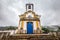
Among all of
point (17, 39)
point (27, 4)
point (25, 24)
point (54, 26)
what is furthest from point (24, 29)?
point (54, 26)

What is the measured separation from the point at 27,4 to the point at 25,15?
65.6 inches

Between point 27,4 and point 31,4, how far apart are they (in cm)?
54

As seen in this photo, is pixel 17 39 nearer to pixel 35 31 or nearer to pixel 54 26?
pixel 35 31

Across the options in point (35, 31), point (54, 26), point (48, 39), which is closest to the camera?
point (48, 39)

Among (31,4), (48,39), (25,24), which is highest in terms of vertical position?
(31,4)

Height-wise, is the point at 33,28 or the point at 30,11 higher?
the point at 30,11

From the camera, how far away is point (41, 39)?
1291 cm

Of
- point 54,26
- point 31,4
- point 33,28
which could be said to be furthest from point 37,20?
point 54,26

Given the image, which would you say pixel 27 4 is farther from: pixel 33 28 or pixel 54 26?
pixel 54 26

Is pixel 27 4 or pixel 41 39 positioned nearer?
pixel 41 39

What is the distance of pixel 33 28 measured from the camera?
1806 cm

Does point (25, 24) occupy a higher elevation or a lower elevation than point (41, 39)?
higher

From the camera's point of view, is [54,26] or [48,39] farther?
[54,26]

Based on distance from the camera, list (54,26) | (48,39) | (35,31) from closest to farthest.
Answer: (48,39), (35,31), (54,26)
